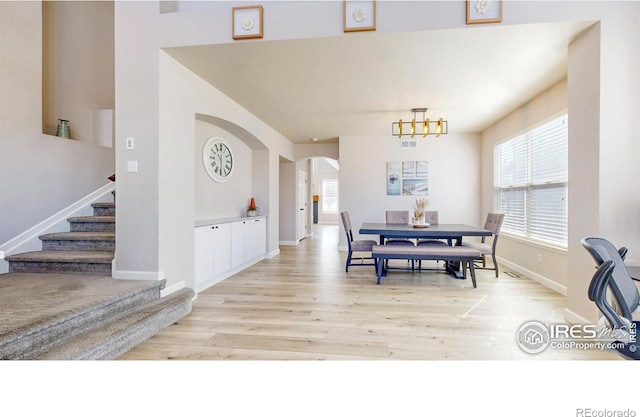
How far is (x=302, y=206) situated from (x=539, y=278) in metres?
6.06

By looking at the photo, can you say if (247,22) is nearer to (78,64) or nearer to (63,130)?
(63,130)

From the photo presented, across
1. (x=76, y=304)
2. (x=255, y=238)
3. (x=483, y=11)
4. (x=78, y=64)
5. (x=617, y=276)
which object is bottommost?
(x=76, y=304)

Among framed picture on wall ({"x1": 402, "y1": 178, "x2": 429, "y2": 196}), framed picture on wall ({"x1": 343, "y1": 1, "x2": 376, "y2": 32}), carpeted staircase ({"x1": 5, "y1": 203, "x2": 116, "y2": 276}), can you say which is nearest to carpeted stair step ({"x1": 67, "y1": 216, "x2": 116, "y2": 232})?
carpeted staircase ({"x1": 5, "y1": 203, "x2": 116, "y2": 276})

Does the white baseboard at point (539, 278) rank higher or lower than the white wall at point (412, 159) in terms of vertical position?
lower

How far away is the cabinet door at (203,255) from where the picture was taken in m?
3.55

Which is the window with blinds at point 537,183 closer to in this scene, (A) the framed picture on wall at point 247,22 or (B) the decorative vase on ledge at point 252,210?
(A) the framed picture on wall at point 247,22

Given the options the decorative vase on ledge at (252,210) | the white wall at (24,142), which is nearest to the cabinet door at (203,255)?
the decorative vase on ledge at (252,210)

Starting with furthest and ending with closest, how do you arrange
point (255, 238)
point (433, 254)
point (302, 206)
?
point (302, 206), point (255, 238), point (433, 254)

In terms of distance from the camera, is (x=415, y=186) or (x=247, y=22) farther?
(x=415, y=186)

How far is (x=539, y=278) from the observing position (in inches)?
154

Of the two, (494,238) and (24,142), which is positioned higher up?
(24,142)
